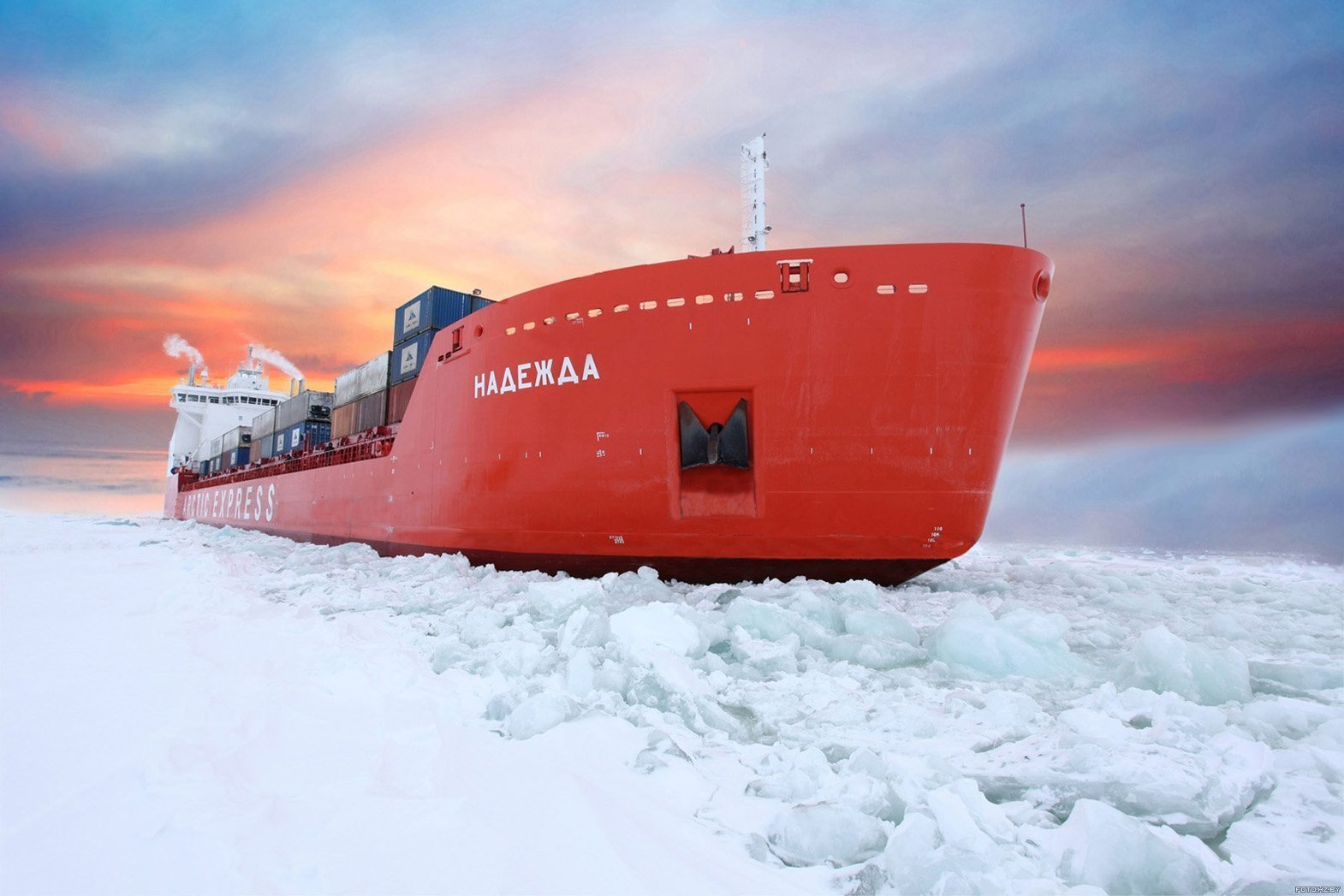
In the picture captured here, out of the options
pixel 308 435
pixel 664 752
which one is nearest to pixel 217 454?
pixel 308 435

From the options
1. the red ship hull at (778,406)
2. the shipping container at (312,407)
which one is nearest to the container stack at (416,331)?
the red ship hull at (778,406)

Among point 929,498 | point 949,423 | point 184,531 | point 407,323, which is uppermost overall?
point 407,323

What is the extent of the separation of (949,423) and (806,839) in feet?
19.2

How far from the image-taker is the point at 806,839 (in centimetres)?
229

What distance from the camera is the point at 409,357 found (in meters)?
13.8

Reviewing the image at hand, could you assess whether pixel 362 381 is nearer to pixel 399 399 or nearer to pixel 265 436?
pixel 399 399

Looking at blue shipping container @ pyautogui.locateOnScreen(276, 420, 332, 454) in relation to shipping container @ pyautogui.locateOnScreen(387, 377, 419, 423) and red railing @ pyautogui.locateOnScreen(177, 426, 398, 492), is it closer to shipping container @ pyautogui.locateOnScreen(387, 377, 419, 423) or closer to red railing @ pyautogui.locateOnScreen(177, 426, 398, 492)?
red railing @ pyautogui.locateOnScreen(177, 426, 398, 492)

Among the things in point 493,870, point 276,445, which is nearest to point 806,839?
point 493,870

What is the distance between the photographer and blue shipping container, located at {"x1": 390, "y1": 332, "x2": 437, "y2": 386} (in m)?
13.3

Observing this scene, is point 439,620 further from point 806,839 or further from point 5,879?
point 806,839

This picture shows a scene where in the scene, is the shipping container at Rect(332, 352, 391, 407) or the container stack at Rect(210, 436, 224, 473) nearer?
the shipping container at Rect(332, 352, 391, 407)

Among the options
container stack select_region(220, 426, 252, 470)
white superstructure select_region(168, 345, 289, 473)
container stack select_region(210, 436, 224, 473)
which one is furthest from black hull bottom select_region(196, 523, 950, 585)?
white superstructure select_region(168, 345, 289, 473)

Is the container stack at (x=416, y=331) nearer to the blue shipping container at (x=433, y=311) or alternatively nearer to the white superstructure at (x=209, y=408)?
the blue shipping container at (x=433, y=311)

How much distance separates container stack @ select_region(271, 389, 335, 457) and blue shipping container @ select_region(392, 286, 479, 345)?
5.82m
